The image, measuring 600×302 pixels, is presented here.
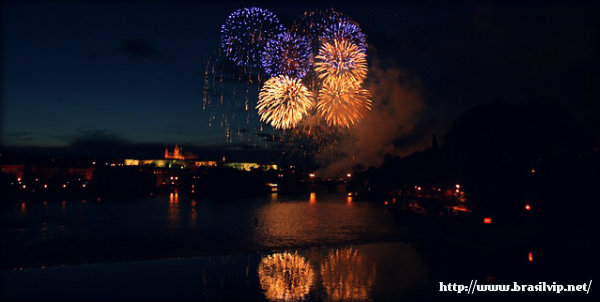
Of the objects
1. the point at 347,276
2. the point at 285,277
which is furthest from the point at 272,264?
the point at 347,276

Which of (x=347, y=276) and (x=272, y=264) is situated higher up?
(x=347, y=276)

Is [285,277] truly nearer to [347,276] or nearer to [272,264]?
[347,276]

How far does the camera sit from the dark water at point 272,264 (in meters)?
16.2

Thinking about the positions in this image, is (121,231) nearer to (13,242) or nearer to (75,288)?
(13,242)

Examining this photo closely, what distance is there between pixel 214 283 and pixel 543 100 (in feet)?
125

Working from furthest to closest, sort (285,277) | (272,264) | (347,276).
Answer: (272,264) < (285,277) < (347,276)

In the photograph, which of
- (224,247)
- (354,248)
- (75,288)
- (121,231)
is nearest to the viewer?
(75,288)

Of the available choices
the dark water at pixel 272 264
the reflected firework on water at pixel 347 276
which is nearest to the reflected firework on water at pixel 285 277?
the dark water at pixel 272 264

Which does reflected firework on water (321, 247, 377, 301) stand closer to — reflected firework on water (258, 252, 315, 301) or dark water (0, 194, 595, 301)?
dark water (0, 194, 595, 301)

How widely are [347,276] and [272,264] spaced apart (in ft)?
14.9

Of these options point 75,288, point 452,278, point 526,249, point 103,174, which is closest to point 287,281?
point 452,278

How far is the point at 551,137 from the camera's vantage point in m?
39.8

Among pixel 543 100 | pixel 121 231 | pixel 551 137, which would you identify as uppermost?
pixel 543 100

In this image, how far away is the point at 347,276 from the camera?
18078mm
